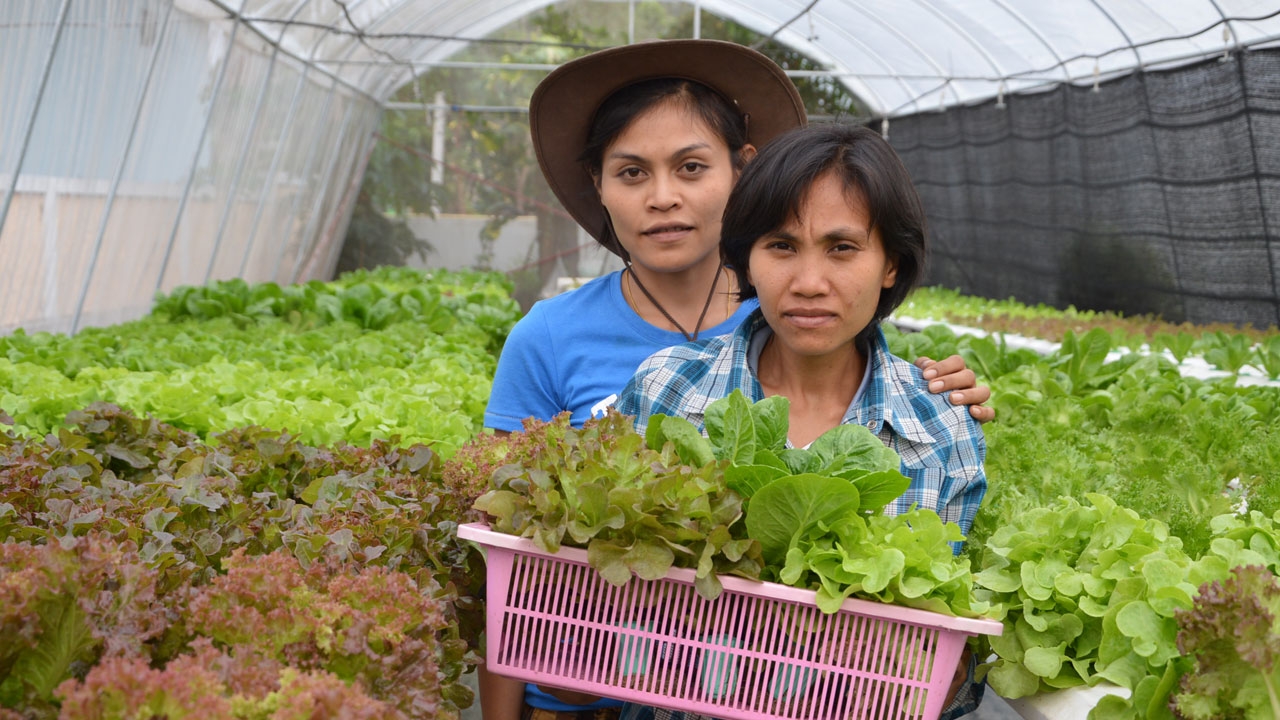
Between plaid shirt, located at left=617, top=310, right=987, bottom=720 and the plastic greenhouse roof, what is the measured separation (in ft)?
22.1

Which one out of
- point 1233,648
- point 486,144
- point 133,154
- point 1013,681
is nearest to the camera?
point 1233,648

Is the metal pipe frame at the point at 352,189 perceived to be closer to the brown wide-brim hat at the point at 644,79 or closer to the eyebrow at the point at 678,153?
the brown wide-brim hat at the point at 644,79

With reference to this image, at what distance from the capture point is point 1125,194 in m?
9.67

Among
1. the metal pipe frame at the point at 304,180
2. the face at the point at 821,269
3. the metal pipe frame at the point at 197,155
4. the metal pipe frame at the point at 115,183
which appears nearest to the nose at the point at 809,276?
the face at the point at 821,269

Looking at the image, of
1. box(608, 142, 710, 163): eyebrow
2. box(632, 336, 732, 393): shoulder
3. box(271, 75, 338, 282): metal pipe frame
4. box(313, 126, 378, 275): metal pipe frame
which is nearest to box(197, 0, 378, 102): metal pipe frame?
box(271, 75, 338, 282): metal pipe frame

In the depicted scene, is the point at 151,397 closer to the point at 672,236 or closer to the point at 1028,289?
the point at 672,236

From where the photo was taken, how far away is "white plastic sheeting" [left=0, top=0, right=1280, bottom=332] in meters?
5.87

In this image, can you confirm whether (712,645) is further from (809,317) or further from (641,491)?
(809,317)

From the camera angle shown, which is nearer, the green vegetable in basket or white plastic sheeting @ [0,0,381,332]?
the green vegetable in basket

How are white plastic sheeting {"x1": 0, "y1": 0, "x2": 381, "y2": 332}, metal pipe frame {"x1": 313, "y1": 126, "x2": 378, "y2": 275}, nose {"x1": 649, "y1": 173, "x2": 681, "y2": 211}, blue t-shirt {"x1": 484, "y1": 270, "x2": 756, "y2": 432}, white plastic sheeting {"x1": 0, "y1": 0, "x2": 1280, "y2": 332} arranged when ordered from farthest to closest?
metal pipe frame {"x1": 313, "y1": 126, "x2": 378, "y2": 275} → white plastic sheeting {"x1": 0, "y1": 0, "x2": 1280, "y2": 332} → white plastic sheeting {"x1": 0, "y1": 0, "x2": 381, "y2": 332} → blue t-shirt {"x1": 484, "y1": 270, "x2": 756, "y2": 432} → nose {"x1": 649, "y1": 173, "x2": 681, "y2": 211}

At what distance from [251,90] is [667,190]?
8516 mm

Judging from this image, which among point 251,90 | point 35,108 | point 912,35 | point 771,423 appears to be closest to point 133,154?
point 35,108

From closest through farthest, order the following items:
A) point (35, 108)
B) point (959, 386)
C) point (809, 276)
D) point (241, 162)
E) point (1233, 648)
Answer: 1. point (1233, 648)
2. point (809, 276)
3. point (959, 386)
4. point (35, 108)
5. point (241, 162)

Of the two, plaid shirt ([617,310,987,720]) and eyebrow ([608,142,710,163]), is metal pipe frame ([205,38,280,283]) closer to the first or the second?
eyebrow ([608,142,710,163])
